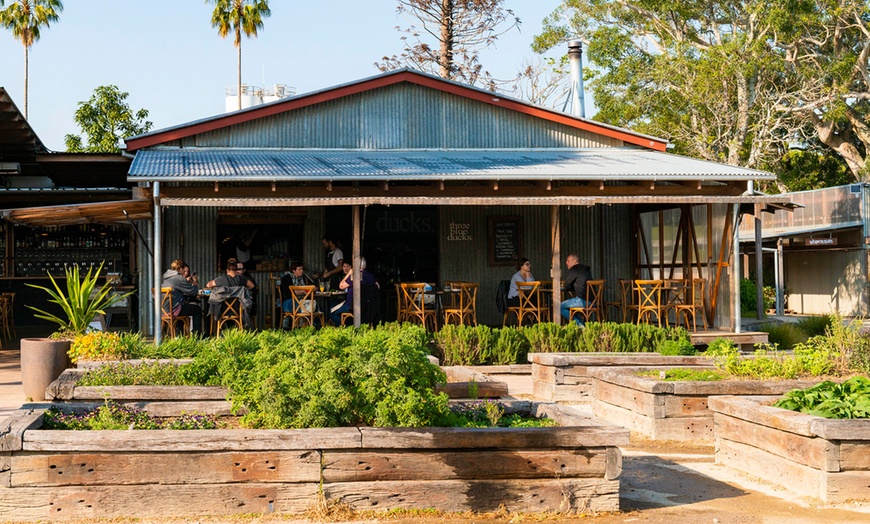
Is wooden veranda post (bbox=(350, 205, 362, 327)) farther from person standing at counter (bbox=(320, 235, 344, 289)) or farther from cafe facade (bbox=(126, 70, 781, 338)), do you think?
person standing at counter (bbox=(320, 235, 344, 289))

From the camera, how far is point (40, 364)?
10.3 metres

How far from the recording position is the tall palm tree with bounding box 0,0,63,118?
130ft

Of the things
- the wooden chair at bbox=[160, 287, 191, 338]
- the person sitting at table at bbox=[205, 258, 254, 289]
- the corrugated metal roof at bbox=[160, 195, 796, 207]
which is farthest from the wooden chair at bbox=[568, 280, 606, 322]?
the wooden chair at bbox=[160, 287, 191, 338]

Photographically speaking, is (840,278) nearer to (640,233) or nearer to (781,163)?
(781,163)

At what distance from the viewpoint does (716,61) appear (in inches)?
1185

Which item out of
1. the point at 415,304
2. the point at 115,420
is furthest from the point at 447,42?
the point at 115,420

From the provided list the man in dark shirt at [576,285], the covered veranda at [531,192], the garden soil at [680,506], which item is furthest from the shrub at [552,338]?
the garden soil at [680,506]

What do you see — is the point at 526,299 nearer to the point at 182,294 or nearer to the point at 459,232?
the point at 459,232

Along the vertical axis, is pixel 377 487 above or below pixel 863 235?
below

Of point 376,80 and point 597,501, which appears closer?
point 597,501

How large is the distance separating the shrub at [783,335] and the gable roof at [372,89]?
410 centimetres

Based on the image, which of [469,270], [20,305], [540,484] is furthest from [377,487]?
[20,305]

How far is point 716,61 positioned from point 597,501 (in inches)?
1028

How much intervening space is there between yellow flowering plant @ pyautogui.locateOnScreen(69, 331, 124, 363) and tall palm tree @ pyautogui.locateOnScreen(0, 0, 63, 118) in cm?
3345
